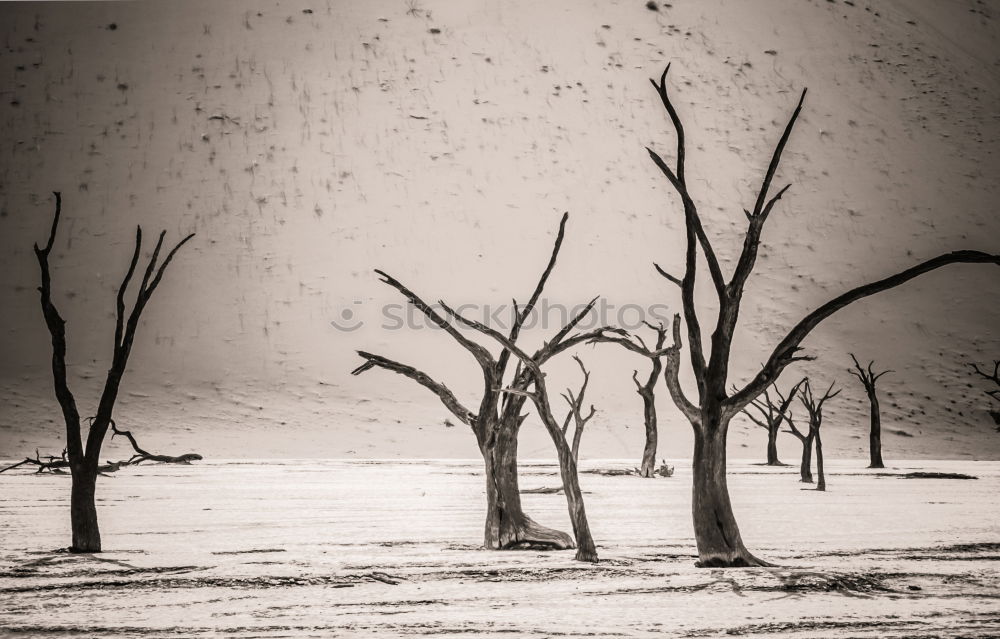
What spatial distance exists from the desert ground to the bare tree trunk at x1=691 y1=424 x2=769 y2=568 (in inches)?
7.0

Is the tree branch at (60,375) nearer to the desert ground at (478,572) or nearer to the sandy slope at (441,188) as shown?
the desert ground at (478,572)

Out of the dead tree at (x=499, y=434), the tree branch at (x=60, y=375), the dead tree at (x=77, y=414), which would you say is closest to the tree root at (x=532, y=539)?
the dead tree at (x=499, y=434)

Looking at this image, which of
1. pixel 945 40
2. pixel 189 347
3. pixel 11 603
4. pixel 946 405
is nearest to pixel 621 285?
pixel 946 405

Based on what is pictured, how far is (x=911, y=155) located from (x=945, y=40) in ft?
52.8

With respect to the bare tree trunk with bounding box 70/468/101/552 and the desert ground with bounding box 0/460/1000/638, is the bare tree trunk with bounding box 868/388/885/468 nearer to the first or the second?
the desert ground with bounding box 0/460/1000/638

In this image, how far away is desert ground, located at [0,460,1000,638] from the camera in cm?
678

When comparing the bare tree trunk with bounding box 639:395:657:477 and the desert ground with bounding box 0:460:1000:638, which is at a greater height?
the bare tree trunk with bounding box 639:395:657:477

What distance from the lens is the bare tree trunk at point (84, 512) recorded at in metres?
9.87

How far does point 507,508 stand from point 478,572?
1.44 m

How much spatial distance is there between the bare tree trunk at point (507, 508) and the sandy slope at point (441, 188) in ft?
88.7

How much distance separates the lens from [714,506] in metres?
8.35

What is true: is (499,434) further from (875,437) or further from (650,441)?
(875,437)

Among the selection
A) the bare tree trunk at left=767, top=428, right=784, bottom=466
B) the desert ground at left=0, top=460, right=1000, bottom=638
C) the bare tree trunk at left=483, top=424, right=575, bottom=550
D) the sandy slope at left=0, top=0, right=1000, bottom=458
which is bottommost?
the desert ground at left=0, top=460, right=1000, bottom=638

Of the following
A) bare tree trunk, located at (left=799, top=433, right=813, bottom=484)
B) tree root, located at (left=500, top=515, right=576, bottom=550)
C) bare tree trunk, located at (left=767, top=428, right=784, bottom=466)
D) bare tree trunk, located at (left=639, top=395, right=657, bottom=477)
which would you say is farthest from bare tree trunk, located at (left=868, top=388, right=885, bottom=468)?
tree root, located at (left=500, top=515, right=576, bottom=550)
